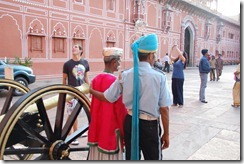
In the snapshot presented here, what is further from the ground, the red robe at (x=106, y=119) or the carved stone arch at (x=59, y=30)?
the carved stone arch at (x=59, y=30)

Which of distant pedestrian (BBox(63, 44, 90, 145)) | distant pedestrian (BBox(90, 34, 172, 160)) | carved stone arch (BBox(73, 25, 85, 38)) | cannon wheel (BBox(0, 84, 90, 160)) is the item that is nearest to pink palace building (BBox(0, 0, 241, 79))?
carved stone arch (BBox(73, 25, 85, 38))

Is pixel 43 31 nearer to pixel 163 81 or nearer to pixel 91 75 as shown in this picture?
pixel 91 75

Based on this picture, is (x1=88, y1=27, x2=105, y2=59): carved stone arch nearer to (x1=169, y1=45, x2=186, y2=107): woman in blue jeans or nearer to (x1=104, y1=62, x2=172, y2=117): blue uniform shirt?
(x1=169, y1=45, x2=186, y2=107): woman in blue jeans

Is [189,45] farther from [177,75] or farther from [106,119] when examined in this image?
[106,119]

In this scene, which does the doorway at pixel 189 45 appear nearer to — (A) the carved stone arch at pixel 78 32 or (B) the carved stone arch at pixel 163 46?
(B) the carved stone arch at pixel 163 46

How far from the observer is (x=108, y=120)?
89.4 inches

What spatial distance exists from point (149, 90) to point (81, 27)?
46.8 ft

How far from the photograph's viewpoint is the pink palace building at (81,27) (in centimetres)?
1247

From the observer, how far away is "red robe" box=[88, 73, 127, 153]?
2.28 meters

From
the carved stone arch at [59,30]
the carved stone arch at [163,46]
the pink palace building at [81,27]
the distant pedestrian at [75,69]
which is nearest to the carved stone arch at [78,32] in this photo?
the pink palace building at [81,27]

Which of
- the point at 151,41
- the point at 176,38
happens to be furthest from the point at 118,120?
the point at 176,38

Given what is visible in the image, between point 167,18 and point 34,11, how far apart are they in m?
14.1

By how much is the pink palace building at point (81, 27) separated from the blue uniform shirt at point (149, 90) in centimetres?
1116

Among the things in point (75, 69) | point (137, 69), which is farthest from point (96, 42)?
point (137, 69)
